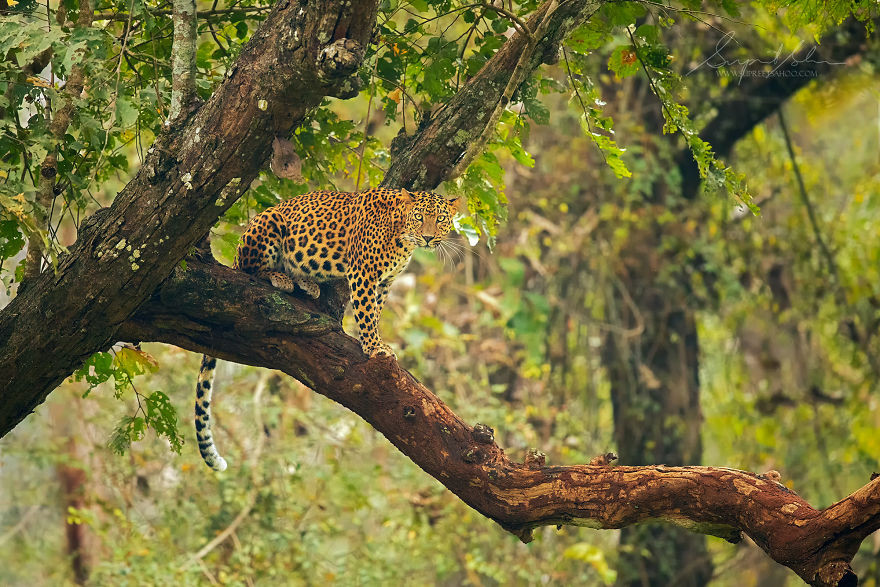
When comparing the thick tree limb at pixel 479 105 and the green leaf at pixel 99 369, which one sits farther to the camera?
the green leaf at pixel 99 369

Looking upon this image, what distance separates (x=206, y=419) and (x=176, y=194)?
1898 mm

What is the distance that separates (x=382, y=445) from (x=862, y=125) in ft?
40.7

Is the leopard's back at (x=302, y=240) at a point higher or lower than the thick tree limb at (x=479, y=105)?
lower

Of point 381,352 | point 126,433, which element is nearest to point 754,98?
point 381,352

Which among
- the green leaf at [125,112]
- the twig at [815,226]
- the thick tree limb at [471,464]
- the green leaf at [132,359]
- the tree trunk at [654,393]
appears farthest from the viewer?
the twig at [815,226]

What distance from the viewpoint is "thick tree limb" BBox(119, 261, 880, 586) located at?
4148 mm

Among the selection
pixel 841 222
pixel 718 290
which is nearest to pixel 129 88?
pixel 718 290

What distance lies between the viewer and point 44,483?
42.3 feet

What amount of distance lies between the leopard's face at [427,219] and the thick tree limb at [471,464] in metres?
0.63

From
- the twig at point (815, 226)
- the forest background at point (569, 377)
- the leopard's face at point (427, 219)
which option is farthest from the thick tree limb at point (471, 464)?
the twig at point (815, 226)

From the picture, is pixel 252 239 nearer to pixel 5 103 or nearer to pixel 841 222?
pixel 5 103

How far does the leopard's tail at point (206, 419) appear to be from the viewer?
5977 mm

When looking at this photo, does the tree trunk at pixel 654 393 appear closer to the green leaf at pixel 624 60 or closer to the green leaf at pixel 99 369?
the green leaf at pixel 624 60

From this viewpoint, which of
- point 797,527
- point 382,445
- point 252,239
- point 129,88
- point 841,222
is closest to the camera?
point 797,527
